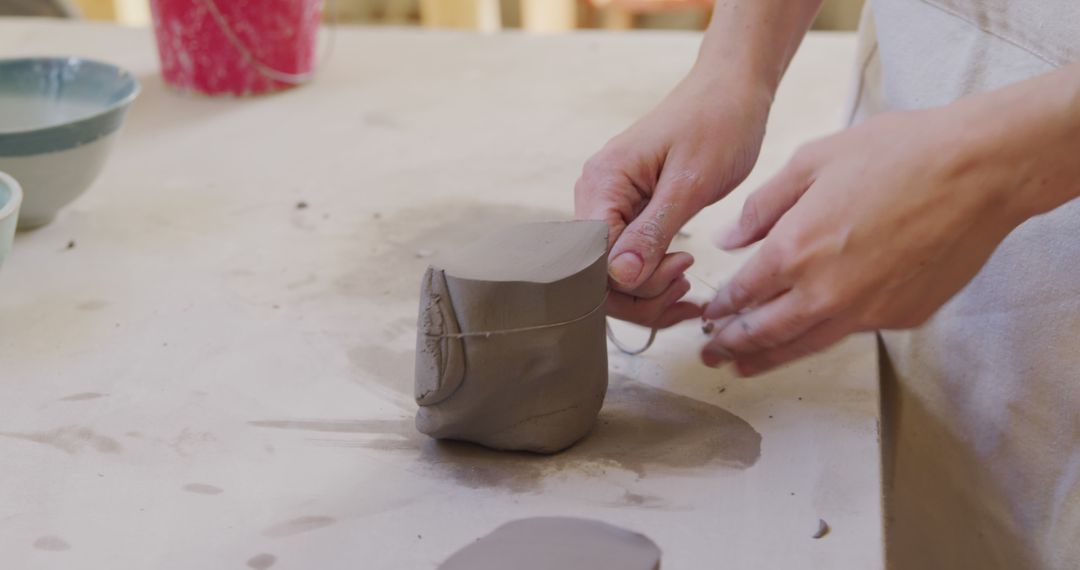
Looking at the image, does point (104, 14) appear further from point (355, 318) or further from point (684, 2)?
point (355, 318)

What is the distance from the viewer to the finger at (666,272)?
91 centimetres

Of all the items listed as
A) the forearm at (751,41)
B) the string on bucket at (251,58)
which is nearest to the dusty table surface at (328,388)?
the string on bucket at (251,58)

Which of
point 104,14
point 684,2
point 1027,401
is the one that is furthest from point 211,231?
point 104,14

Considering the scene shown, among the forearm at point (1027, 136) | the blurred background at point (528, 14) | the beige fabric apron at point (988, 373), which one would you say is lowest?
the blurred background at point (528, 14)

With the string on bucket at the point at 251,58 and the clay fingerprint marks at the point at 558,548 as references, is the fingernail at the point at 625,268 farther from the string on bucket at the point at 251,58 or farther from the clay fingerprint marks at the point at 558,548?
the string on bucket at the point at 251,58

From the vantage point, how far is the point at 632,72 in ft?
5.62

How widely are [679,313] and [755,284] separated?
156mm

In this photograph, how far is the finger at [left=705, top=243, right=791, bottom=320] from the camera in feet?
2.58

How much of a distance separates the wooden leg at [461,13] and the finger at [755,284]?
7.56 ft

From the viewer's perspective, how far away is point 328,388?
92 centimetres

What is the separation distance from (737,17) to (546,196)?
13.8 inches

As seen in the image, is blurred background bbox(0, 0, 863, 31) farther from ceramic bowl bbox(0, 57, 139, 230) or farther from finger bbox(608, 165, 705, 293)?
finger bbox(608, 165, 705, 293)

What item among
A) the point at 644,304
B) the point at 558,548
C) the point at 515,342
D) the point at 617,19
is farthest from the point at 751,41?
the point at 617,19

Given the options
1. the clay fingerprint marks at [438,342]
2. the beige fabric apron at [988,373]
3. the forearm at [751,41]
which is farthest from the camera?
the forearm at [751,41]
